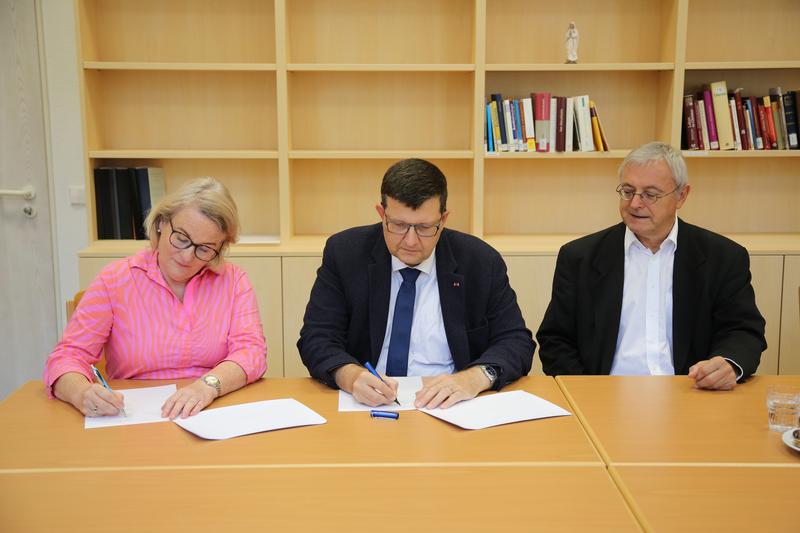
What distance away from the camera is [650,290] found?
2.37 metres

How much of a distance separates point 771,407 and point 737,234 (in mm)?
2434

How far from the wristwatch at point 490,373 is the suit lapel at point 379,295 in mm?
379

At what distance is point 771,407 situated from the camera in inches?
65.0

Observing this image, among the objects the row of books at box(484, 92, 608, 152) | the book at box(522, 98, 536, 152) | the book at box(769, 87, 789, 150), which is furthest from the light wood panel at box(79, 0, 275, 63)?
the book at box(769, 87, 789, 150)

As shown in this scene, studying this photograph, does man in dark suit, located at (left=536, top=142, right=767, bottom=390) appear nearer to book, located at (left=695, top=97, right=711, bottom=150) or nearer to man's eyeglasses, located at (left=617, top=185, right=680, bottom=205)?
man's eyeglasses, located at (left=617, top=185, right=680, bottom=205)

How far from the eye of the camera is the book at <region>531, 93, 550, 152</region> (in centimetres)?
350

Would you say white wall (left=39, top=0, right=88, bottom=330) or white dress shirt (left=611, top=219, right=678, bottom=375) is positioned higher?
white wall (left=39, top=0, right=88, bottom=330)

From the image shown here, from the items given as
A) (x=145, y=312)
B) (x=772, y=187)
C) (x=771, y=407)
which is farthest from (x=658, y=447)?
(x=772, y=187)

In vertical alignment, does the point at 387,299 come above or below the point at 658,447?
above

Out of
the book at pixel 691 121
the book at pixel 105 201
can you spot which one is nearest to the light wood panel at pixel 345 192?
the book at pixel 105 201

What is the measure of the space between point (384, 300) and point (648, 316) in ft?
2.96

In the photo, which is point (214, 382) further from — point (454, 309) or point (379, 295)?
point (454, 309)

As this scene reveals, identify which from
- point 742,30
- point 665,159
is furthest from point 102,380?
point 742,30

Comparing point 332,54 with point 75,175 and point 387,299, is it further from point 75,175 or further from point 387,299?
point 387,299
